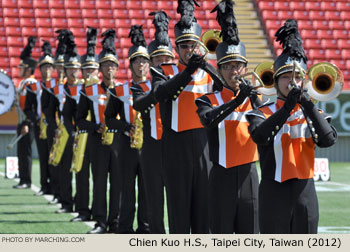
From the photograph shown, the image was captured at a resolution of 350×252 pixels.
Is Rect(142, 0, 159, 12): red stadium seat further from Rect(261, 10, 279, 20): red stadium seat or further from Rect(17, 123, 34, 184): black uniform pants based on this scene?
Rect(17, 123, 34, 184): black uniform pants

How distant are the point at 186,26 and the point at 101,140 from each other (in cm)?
319

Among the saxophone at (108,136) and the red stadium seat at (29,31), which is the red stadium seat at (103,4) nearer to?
the red stadium seat at (29,31)

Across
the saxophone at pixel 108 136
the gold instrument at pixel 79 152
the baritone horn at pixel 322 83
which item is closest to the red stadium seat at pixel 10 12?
the gold instrument at pixel 79 152

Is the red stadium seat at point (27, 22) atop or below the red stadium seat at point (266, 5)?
below

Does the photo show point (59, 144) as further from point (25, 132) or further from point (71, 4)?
point (71, 4)

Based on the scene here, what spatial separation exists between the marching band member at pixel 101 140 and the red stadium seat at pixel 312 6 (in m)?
15.6

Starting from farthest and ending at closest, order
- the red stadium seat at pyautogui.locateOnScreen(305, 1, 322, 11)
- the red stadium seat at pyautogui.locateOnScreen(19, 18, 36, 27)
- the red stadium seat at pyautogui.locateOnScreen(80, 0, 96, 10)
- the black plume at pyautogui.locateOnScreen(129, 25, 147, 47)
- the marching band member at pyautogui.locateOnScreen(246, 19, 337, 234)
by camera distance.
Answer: the red stadium seat at pyautogui.locateOnScreen(305, 1, 322, 11)
the red stadium seat at pyautogui.locateOnScreen(80, 0, 96, 10)
the red stadium seat at pyautogui.locateOnScreen(19, 18, 36, 27)
the black plume at pyautogui.locateOnScreen(129, 25, 147, 47)
the marching band member at pyautogui.locateOnScreen(246, 19, 337, 234)

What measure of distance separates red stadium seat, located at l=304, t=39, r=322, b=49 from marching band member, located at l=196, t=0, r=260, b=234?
17526mm

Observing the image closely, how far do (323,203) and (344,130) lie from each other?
816 centimetres

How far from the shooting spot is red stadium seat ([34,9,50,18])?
72.5 feet

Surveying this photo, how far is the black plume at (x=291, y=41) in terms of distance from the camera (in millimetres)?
4762

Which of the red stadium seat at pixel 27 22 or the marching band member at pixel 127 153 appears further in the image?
the red stadium seat at pixel 27 22

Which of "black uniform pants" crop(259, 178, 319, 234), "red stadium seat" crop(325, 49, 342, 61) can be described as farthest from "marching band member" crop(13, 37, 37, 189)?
"red stadium seat" crop(325, 49, 342, 61)

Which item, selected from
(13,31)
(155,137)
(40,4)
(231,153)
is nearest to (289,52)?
(231,153)
